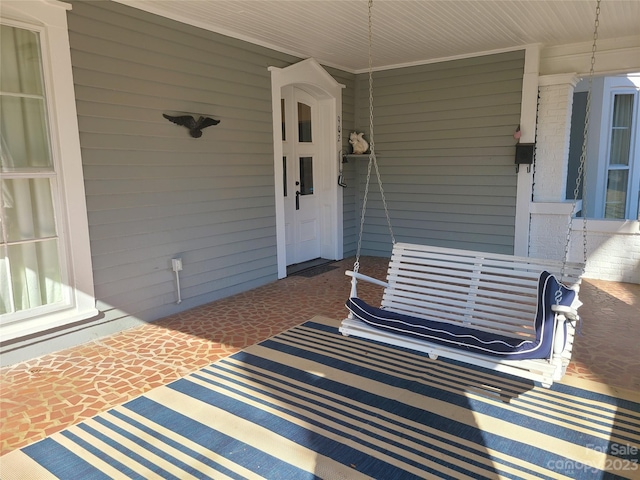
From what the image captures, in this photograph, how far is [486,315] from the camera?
305cm

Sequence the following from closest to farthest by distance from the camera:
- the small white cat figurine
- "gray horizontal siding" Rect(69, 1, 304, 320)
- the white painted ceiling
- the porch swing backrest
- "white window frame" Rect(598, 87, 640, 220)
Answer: the porch swing backrest
"gray horizontal siding" Rect(69, 1, 304, 320)
the white painted ceiling
the small white cat figurine
"white window frame" Rect(598, 87, 640, 220)

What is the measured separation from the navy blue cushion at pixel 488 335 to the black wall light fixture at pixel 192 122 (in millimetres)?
2506

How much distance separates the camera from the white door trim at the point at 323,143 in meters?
5.36

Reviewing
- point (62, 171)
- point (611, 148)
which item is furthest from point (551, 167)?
point (62, 171)

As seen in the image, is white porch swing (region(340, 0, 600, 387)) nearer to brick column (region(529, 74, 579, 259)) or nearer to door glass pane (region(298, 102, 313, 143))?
brick column (region(529, 74, 579, 259))

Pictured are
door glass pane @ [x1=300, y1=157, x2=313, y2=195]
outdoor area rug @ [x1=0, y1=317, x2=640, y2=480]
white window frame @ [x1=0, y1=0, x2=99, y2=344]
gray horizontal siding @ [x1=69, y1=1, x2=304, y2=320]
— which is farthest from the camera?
door glass pane @ [x1=300, y1=157, x2=313, y2=195]

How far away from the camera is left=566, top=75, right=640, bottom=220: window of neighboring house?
7234 mm

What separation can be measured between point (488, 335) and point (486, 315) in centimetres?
39

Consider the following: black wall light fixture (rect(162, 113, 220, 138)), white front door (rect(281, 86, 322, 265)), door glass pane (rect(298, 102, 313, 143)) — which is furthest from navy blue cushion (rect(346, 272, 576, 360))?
door glass pane (rect(298, 102, 313, 143))

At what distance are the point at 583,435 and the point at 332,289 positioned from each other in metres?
3.10

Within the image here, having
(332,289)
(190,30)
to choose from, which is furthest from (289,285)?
(190,30)

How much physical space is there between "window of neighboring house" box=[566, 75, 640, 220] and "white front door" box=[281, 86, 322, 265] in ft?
13.7

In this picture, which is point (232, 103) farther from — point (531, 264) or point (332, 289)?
point (531, 264)

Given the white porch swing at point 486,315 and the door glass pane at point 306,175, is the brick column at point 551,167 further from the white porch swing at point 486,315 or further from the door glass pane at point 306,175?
the door glass pane at point 306,175
